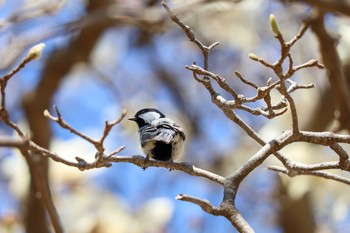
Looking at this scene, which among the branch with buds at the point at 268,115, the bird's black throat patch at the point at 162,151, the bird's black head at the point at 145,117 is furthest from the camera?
the bird's black head at the point at 145,117

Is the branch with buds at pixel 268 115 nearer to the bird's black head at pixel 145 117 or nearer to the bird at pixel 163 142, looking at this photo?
the bird at pixel 163 142

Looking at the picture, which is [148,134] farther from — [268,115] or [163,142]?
[268,115]

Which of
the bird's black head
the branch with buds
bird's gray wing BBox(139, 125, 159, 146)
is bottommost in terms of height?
the branch with buds

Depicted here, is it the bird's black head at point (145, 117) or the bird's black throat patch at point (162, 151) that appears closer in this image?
the bird's black throat patch at point (162, 151)

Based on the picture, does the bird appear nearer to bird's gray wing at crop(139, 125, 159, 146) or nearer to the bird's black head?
bird's gray wing at crop(139, 125, 159, 146)

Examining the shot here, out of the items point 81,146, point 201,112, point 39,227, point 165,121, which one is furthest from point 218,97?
point 201,112

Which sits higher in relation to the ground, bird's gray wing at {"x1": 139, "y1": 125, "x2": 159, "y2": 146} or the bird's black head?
the bird's black head

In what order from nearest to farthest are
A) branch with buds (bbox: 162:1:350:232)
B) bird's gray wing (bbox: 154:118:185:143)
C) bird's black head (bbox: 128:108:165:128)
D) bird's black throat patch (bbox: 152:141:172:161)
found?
branch with buds (bbox: 162:1:350:232)
bird's gray wing (bbox: 154:118:185:143)
bird's black throat patch (bbox: 152:141:172:161)
bird's black head (bbox: 128:108:165:128)

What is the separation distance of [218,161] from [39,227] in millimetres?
1919

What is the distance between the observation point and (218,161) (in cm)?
507

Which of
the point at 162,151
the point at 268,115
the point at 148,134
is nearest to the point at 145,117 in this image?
the point at 162,151

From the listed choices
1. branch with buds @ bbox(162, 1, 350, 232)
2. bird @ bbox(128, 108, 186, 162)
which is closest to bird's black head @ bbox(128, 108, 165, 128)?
bird @ bbox(128, 108, 186, 162)

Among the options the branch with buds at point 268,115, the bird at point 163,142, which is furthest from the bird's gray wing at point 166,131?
the branch with buds at point 268,115

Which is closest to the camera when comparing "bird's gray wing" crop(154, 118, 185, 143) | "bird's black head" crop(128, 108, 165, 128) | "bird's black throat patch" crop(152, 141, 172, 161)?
"bird's gray wing" crop(154, 118, 185, 143)
